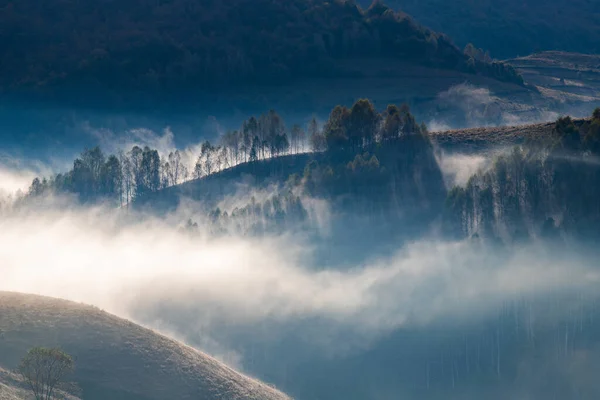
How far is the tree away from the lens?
4190 inches

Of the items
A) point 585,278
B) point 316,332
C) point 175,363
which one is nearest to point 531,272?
point 585,278

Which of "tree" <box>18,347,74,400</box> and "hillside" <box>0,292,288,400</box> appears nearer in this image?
"tree" <box>18,347,74,400</box>

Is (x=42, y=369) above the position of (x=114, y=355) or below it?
above

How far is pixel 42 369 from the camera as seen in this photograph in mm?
107250

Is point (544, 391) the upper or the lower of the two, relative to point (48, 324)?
lower

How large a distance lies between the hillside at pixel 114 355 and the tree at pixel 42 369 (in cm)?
519

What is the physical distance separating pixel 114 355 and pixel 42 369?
47.4 ft

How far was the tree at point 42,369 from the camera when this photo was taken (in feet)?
349

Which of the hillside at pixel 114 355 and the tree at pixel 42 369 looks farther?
the hillside at pixel 114 355

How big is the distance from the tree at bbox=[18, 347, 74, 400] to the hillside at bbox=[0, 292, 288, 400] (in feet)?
17.0

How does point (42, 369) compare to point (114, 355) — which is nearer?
point (42, 369)

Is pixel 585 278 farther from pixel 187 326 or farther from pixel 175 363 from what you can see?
pixel 175 363

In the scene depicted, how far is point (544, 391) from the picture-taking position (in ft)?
561

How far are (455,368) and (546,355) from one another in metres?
14.6
